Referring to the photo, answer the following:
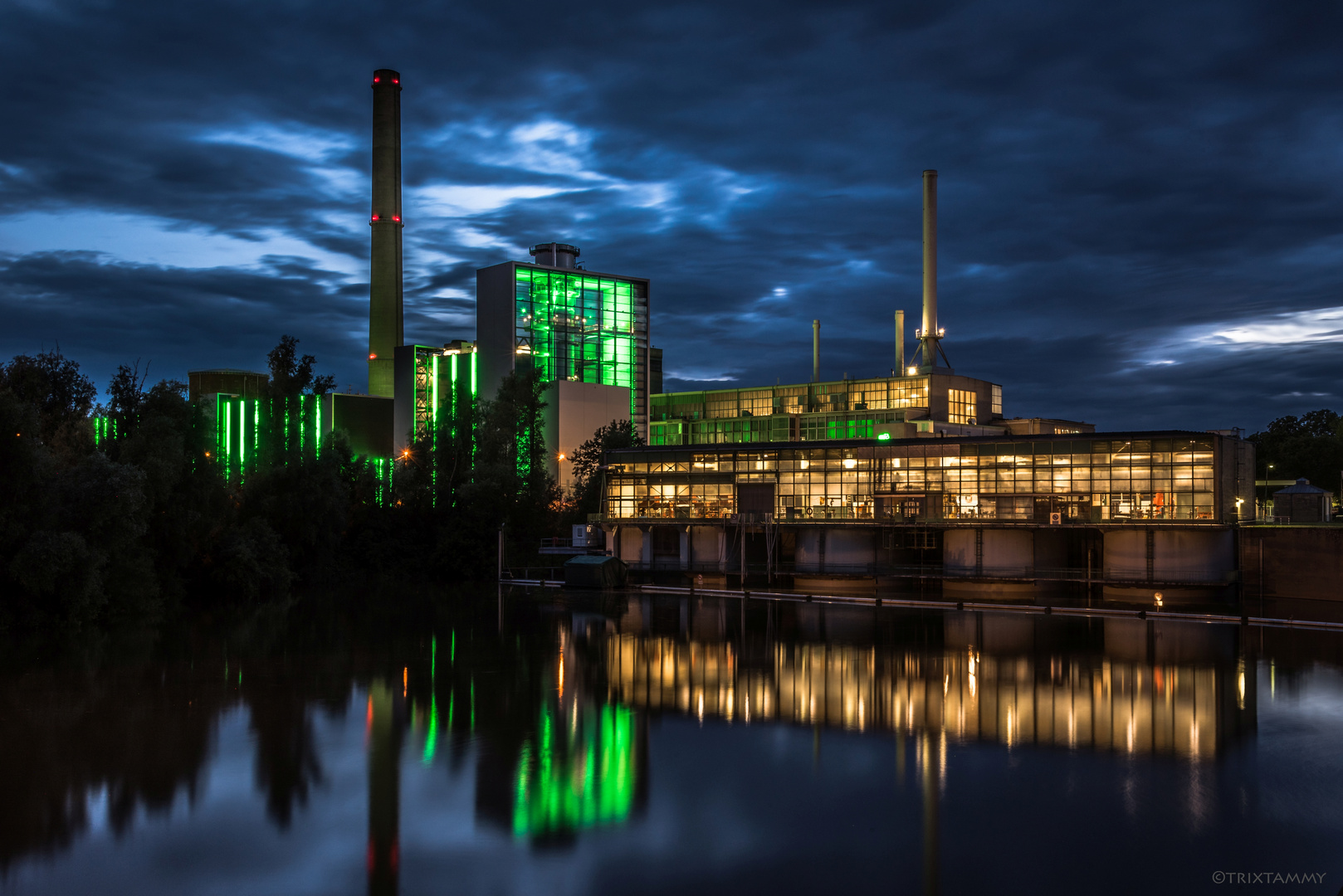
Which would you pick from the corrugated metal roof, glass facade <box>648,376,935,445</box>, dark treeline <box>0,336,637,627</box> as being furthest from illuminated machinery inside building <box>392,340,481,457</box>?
the corrugated metal roof

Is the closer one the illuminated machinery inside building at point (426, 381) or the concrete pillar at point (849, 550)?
the concrete pillar at point (849, 550)

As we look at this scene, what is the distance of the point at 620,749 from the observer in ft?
89.9

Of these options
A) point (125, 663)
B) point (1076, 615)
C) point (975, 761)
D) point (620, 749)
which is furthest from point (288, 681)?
point (1076, 615)

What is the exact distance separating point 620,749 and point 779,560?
190 ft

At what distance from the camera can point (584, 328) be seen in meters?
115

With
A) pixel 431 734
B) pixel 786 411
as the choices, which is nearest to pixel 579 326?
pixel 786 411

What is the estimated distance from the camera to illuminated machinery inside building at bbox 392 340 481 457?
10631cm

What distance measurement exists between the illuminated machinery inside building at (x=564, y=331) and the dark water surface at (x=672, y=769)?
65536mm

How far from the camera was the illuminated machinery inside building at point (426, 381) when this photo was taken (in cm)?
10631

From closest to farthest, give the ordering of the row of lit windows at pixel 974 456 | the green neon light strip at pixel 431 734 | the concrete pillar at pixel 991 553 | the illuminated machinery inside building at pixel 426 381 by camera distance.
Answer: the green neon light strip at pixel 431 734
the row of lit windows at pixel 974 456
the concrete pillar at pixel 991 553
the illuminated machinery inside building at pixel 426 381

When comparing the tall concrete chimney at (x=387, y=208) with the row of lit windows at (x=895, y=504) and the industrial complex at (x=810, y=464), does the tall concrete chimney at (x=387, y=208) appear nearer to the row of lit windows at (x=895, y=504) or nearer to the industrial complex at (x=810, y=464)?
the industrial complex at (x=810, y=464)

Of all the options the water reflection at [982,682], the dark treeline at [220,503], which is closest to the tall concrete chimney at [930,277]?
the dark treeline at [220,503]

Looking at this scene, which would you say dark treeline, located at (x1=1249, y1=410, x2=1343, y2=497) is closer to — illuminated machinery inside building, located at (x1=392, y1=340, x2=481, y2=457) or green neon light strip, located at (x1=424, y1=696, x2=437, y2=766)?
illuminated machinery inside building, located at (x1=392, y1=340, x2=481, y2=457)

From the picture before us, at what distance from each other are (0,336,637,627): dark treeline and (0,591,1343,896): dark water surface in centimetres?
720
